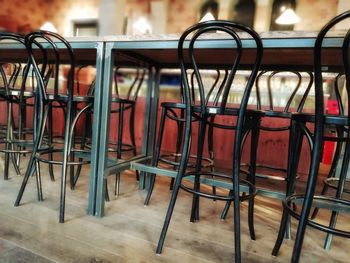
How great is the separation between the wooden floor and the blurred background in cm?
458

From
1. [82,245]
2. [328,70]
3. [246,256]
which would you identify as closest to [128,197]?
[82,245]

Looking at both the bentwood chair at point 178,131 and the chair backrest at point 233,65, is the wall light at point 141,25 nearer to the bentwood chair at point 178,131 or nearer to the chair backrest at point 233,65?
the bentwood chair at point 178,131

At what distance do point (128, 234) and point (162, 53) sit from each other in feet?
3.23

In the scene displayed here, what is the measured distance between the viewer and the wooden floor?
1153mm

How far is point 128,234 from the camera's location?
1344 millimetres

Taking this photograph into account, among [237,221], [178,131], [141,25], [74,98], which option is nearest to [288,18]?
[141,25]

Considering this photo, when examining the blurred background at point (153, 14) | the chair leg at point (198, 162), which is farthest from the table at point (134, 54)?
the blurred background at point (153, 14)

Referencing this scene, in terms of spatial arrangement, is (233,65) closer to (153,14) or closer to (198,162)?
(198,162)

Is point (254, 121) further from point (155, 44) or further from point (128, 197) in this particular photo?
point (128, 197)

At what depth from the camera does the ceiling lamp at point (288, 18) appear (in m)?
5.45

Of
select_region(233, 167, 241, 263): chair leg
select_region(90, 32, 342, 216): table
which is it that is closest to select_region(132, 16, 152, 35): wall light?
select_region(90, 32, 342, 216): table

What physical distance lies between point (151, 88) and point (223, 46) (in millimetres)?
920

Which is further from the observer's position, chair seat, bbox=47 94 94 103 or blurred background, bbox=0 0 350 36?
blurred background, bbox=0 0 350 36

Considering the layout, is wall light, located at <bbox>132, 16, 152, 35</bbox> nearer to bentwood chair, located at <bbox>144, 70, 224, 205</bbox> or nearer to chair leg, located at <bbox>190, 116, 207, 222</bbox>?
bentwood chair, located at <bbox>144, 70, 224, 205</bbox>
